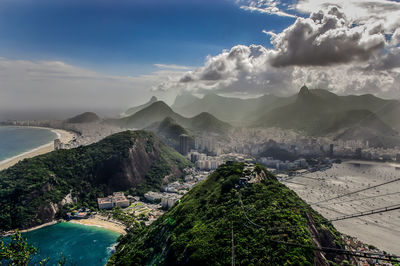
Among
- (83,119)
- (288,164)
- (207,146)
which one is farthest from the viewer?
(83,119)

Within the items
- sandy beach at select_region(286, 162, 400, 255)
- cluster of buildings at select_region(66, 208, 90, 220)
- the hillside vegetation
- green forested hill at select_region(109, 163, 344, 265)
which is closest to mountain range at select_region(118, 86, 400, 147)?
the hillside vegetation

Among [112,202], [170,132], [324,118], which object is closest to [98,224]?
[112,202]

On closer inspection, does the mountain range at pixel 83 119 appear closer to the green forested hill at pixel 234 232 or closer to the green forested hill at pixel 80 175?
the green forested hill at pixel 80 175

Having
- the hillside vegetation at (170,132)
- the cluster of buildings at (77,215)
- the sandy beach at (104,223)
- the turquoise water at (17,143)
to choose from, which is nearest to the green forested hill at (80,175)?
the cluster of buildings at (77,215)

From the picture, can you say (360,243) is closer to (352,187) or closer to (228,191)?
(228,191)

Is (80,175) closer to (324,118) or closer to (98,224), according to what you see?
(98,224)
